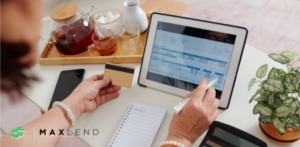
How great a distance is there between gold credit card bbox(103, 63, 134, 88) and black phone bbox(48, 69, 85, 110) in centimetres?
18

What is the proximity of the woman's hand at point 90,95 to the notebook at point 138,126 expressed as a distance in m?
0.12

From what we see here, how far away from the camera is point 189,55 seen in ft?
2.72

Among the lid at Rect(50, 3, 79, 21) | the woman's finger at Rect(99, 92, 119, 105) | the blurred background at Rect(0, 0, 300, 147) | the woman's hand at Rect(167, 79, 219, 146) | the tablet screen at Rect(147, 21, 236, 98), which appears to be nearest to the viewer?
the woman's hand at Rect(167, 79, 219, 146)

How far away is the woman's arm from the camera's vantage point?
28.4 inches

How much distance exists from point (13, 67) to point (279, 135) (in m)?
0.71

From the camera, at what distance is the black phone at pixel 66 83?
94 centimetres

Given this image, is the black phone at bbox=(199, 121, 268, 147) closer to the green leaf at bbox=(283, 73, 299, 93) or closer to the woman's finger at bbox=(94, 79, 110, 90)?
the green leaf at bbox=(283, 73, 299, 93)

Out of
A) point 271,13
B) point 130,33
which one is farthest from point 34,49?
point 271,13

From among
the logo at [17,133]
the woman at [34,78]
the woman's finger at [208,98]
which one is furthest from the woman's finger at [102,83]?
the woman's finger at [208,98]

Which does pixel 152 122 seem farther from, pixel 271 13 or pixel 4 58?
pixel 271 13

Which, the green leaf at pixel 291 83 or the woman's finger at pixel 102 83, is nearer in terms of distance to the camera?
the green leaf at pixel 291 83

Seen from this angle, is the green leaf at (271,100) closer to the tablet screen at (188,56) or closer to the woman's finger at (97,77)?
the tablet screen at (188,56)

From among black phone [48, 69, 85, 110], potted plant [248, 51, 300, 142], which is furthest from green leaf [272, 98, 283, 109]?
black phone [48, 69, 85, 110]

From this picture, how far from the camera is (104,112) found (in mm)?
868
